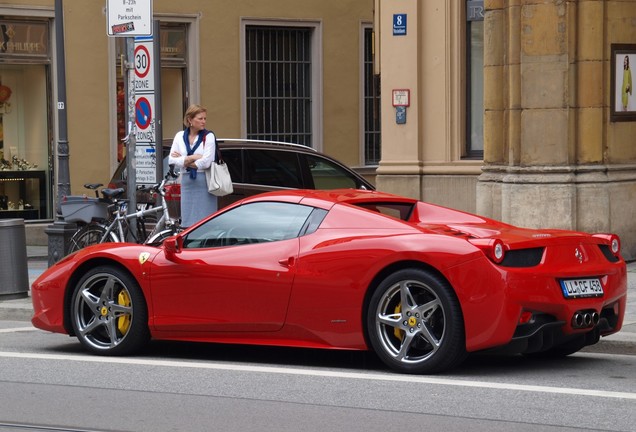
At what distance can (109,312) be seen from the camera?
988cm

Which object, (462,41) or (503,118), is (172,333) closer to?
(503,118)

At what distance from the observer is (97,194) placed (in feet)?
68.9

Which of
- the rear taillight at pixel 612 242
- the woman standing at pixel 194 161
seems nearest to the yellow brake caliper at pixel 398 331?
the rear taillight at pixel 612 242

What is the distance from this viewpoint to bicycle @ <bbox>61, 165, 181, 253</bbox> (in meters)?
14.4

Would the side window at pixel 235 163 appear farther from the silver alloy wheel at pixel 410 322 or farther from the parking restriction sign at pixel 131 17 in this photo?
the silver alloy wheel at pixel 410 322

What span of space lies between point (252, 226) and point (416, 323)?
1559 millimetres

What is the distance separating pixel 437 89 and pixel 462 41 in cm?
70

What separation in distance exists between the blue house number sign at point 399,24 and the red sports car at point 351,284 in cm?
825

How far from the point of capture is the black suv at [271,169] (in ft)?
52.9

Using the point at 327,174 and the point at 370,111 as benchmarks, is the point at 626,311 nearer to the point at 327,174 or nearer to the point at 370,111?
the point at 327,174

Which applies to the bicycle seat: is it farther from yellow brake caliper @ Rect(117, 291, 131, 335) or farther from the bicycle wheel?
yellow brake caliper @ Rect(117, 291, 131, 335)

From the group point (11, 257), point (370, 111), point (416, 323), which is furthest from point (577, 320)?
point (370, 111)

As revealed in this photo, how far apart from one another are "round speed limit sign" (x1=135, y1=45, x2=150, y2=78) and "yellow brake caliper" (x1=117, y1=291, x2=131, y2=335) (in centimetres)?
461

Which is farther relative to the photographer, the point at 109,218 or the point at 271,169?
the point at 271,169
